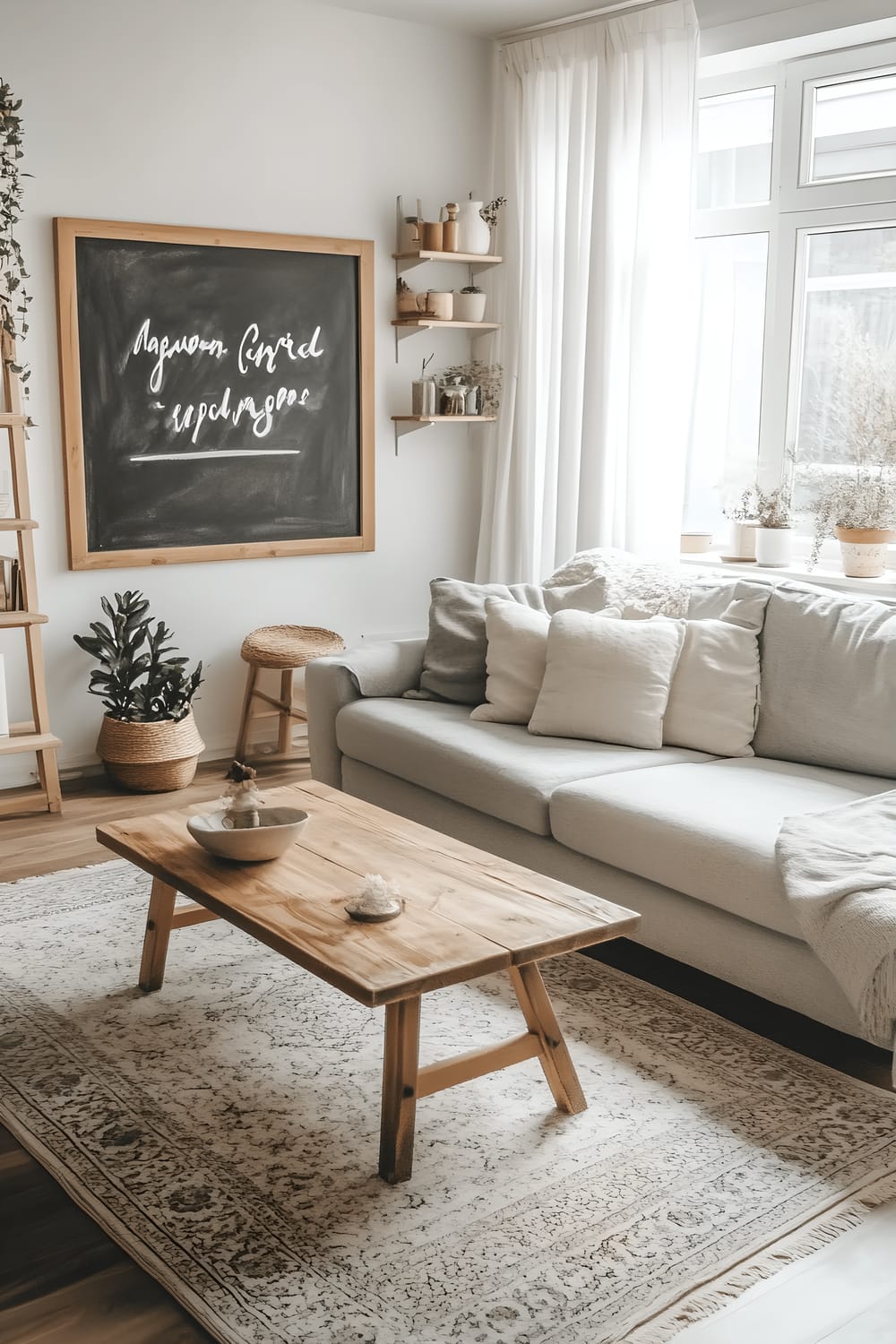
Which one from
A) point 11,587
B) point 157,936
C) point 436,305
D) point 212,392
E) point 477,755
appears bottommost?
point 157,936

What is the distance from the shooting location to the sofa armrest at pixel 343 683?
3.92 m

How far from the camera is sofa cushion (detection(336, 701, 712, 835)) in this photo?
319cm

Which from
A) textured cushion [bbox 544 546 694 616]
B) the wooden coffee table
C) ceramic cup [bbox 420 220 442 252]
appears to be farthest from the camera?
ceramic cup [bbox 420 220 442 252]

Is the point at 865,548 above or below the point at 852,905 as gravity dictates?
above

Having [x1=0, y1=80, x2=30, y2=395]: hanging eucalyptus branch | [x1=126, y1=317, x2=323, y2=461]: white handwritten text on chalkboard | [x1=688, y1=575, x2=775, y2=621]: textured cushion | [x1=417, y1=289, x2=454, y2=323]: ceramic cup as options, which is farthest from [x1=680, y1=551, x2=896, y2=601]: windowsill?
[x1=0, y1=80, x2=30, y2=395]: hanging eucalyptus branch

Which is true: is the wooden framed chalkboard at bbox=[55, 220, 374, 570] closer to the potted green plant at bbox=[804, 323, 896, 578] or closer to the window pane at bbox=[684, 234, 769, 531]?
the window pane at bbox=[684, 234, 769, 531]

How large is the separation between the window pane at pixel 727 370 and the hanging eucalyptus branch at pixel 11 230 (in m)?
2.47

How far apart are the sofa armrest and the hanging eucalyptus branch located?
4.35 feet

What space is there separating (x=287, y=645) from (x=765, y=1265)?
3095 millimetres

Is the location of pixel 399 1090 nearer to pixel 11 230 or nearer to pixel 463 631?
pixel 463 631

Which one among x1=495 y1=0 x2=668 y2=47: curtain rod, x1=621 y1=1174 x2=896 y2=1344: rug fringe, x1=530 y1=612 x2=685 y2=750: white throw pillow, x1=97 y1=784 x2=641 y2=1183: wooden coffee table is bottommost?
x1=621 y1=1174 x2=896 y2=1344: rug fringe

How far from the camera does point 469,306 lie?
5047 mm

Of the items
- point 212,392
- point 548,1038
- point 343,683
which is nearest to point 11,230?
point 212,392

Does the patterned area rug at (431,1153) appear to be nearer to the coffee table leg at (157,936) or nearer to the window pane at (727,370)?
the coffee table leg at (157,936)
